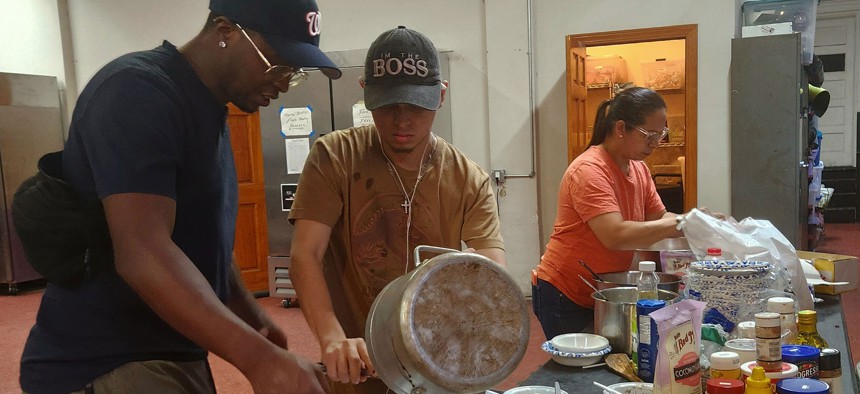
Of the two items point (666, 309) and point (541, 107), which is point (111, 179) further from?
point (541, 107)

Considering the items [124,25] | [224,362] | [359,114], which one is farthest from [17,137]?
[224,362]

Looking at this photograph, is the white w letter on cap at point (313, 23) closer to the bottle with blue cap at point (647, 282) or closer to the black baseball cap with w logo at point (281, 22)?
the black baseball cap with w logo at point (281, 22)

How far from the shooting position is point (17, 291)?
594 centimetres

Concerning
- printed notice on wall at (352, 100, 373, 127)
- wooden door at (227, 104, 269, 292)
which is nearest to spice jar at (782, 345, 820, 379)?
printed notice on wall at (352, 100, 373, 127)

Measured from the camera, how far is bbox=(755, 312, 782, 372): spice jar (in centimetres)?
119

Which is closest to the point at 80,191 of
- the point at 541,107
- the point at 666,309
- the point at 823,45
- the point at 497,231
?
the point at 497,231

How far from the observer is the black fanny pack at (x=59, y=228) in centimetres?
107

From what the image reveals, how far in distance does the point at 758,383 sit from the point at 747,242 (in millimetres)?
1009

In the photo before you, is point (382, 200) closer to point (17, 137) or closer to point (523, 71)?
point (523, 71)

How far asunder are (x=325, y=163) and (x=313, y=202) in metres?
0.10

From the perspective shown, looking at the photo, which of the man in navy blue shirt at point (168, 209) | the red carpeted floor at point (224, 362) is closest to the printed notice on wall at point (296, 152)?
the red carpeted floor at point (224, 362)

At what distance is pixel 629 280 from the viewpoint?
6.35ft

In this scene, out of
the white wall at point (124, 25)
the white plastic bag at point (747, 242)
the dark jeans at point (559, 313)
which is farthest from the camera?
the white wall at point (124, 25)

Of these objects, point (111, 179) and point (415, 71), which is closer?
point (111, 179)
